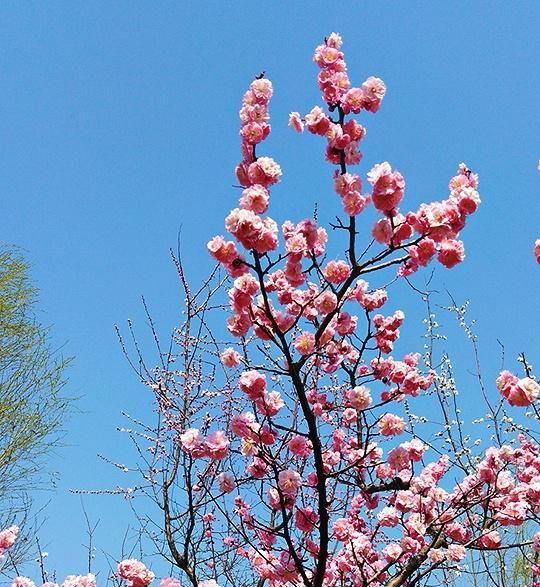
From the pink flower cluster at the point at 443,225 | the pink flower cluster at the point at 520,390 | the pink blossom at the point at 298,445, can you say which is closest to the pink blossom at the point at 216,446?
the pink blossom at the point at 298,445

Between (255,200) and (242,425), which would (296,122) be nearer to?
(255,200)

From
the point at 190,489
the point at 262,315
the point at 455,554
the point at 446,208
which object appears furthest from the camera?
the point at 190,489

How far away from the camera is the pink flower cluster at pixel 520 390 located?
8.62 ft

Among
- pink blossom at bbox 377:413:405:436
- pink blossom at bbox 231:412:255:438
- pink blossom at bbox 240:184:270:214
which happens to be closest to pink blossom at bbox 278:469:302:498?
pink blossom at bbox 231:412:255:438

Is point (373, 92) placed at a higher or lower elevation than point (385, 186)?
higher

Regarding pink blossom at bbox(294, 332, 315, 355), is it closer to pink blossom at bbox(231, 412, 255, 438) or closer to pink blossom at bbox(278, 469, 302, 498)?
pink blossom at bbox(231, 412, 255, 438)

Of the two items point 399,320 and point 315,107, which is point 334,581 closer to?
point 399,320

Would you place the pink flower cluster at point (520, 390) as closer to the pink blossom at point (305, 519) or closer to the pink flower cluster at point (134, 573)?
the pink blossom at point (305, 519)

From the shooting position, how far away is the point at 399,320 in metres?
3.84

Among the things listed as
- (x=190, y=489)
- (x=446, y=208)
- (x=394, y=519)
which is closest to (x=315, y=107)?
(x=446, y=208)

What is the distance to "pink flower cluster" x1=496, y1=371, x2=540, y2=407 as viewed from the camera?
263 centimetres

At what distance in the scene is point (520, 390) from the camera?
264cm

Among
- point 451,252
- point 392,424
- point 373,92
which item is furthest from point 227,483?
point 373,92

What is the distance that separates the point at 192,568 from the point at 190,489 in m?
0.54
